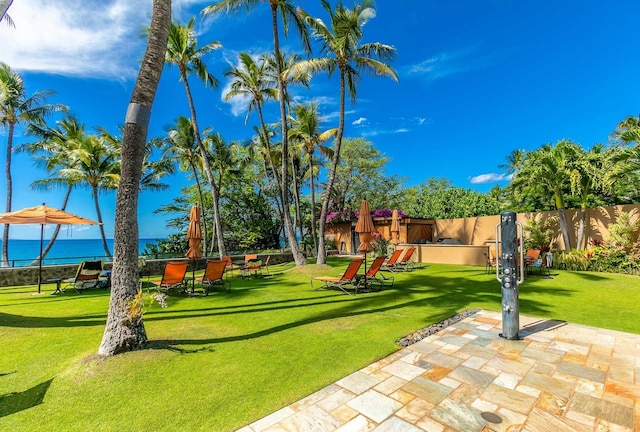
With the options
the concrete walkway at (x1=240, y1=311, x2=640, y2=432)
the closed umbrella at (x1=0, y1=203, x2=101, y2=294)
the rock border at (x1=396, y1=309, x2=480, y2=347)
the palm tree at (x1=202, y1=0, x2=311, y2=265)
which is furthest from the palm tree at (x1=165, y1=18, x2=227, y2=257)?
the concrete walkway at (x1=240, y1=311, x2=640, y2=432)

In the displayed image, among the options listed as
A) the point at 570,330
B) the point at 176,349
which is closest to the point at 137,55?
the point at 176,349

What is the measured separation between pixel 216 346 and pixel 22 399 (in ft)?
6.61

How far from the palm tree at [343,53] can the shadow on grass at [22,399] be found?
9751mm

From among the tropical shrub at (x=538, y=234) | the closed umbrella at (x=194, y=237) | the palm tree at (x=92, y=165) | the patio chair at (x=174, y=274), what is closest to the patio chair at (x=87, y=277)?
the patio chair at (x=174, y=274)

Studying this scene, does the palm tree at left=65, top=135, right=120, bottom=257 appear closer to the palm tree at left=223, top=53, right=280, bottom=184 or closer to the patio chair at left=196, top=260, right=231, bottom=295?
the palm tree at left=223, top=53, right=280, bottom=184

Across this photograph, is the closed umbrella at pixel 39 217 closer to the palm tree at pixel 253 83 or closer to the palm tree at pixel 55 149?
the palm tree at pixel 253 83

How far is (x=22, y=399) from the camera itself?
3.00 meters

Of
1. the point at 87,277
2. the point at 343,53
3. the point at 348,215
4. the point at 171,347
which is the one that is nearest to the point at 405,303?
the point at 171,347

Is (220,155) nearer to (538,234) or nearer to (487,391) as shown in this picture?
Answer: (538,234)

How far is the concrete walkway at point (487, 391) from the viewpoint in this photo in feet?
8.24

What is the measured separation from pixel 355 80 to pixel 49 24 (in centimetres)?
1029

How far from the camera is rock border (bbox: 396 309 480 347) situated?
4434mm

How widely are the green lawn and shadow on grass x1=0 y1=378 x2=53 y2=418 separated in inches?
0.7

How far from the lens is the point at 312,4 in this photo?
12.8 m
